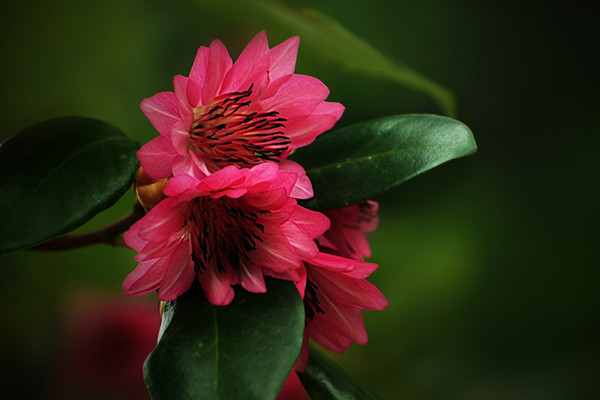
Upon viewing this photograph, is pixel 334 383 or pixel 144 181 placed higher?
pixel 144 181

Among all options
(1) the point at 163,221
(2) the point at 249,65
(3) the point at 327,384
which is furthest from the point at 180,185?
(3) the point at 327,384

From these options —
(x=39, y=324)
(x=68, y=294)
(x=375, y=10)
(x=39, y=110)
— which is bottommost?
(x=39, y=324)

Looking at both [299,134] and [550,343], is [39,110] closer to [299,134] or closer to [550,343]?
[299,134]

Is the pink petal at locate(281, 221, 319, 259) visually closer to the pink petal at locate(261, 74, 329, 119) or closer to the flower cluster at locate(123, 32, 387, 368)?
the flower cluster at locate(123, 32, 387, 368)

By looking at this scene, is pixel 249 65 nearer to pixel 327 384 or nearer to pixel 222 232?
pixel 222 232

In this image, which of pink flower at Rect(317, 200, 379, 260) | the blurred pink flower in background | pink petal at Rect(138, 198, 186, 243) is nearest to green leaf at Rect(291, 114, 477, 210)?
pink flower at Rect(317, 200, 379, 260)

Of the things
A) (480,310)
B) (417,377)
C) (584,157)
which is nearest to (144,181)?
(417,377)

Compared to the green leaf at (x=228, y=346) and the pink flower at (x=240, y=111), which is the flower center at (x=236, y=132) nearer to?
the pink flower at (x=240, y=111)
